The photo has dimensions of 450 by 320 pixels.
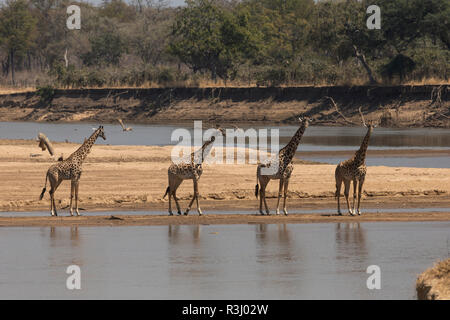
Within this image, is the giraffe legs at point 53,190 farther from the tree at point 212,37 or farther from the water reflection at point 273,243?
the tree at point 212,37

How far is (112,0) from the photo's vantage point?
136625 millimetres

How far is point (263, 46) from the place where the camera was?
2908 inches

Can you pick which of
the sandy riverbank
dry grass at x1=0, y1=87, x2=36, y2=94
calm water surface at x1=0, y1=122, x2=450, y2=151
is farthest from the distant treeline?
the sandy riverbank

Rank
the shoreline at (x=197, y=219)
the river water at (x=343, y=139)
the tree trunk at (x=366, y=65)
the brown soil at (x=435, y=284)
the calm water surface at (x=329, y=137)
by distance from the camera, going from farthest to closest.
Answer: the tree trunk at (x=366, y=65) → the calm water surface at (x=329, y=137) → the river water at (x=343, y=139) → the shoreline at (x=197, y=219) → the brown soil at (x=435, y=284)

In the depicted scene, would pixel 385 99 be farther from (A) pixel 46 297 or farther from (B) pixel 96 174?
(A) pixel 46 297

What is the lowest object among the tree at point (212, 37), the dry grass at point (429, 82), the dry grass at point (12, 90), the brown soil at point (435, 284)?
the brown soil at point (435, 284)

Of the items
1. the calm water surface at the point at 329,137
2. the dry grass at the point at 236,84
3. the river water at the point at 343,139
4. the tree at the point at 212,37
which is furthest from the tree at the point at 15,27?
the calm water surface at the point at 329,137

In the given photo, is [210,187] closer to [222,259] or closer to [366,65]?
[222,259]

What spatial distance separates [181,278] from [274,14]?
7798cm

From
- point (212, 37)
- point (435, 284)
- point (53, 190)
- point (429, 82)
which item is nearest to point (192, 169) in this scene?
point (53, 190)

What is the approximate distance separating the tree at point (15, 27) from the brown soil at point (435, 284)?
8897 centimetres

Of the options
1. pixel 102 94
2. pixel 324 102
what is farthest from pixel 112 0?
pixel 324 102

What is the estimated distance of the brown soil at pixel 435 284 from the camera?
11539 millimetres

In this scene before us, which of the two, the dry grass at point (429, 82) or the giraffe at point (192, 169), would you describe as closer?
the giraffe at point (192, 169)
